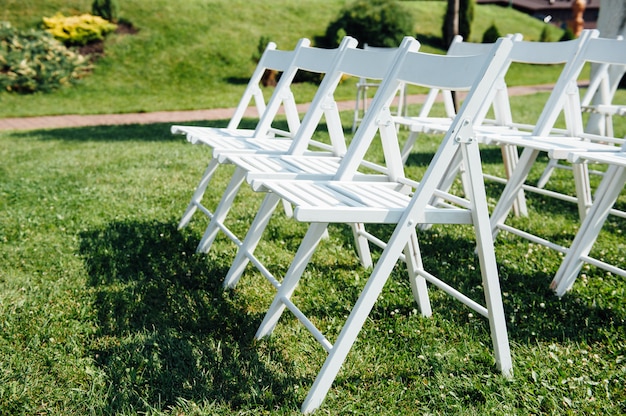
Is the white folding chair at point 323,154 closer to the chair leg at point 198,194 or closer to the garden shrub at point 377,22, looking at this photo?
the chair leg at point 198,194

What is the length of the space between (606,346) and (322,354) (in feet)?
4.11

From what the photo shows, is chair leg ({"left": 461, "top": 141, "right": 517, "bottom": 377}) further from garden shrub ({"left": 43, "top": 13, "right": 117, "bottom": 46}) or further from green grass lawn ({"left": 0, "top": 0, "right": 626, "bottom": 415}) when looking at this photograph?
garden shrub ({"left": 43, "top": 13, "right": 117, "bottom": 46})

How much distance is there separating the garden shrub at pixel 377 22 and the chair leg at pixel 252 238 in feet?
43.8

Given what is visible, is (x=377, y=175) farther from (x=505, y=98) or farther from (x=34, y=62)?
(x=34, y=62)

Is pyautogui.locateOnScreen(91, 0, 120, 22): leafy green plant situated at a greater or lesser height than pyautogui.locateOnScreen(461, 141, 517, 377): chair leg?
lesser

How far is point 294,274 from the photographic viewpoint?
102 inches

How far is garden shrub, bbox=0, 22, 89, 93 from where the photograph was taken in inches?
522

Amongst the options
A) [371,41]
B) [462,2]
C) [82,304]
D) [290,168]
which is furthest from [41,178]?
[462,2]

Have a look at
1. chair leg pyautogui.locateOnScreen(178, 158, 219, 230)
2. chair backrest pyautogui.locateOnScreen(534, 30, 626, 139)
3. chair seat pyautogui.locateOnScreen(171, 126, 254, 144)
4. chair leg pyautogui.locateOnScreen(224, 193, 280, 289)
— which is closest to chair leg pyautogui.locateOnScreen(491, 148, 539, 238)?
chair backrest pyautogui.locateOnScreen(534, 30, 626, 139)

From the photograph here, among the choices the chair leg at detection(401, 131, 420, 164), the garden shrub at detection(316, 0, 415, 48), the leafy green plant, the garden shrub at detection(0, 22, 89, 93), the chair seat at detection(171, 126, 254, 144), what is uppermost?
the chair seat at detection(171, 126, 254, 144)

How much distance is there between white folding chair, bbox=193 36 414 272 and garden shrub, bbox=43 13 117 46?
13589mm

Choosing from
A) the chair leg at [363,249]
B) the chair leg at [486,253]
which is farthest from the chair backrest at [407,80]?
the chair leg at [363,249]

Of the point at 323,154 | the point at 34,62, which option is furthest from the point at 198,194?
the point at 34,62

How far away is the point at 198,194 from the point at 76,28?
13081 mm
